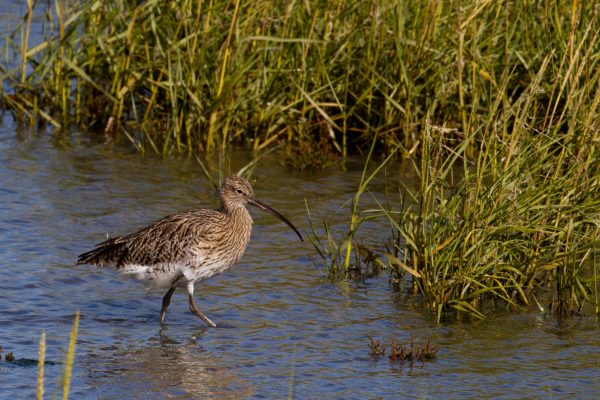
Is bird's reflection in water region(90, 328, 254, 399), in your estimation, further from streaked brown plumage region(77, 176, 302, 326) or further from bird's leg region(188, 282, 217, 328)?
streaked brown plumage region(77, 176, 302, 326)

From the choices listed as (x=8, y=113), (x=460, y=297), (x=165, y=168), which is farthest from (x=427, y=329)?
(x=8, y=113)

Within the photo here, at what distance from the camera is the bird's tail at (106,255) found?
7477 mm

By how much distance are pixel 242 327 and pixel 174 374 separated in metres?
0.89

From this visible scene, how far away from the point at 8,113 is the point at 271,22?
10.4ft

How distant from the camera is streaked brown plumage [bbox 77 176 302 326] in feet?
24.1

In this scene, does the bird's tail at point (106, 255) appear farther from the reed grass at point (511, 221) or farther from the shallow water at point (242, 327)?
the reed grass at point (511, 221)

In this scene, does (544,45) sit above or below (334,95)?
above

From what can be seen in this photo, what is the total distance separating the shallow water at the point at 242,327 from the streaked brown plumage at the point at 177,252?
0.27 metres

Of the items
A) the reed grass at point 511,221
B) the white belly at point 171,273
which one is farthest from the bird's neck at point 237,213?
the reed grass at point 511,221

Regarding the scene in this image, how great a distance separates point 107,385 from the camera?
19.8ft

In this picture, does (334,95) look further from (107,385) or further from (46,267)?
(107,385)

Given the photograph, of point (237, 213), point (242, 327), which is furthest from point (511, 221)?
point (237, 213)

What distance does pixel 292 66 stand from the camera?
33.9 ft

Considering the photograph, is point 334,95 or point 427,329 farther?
point 334,95
